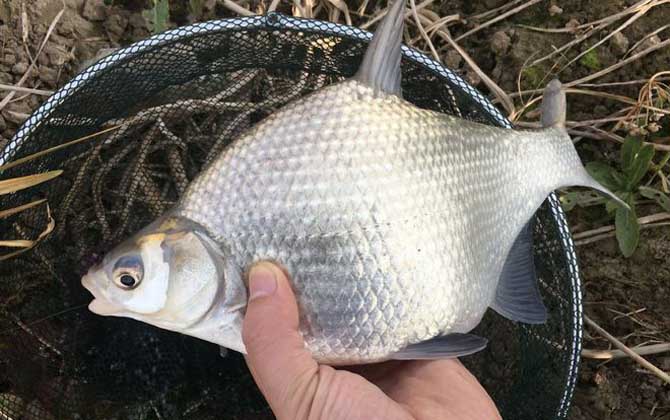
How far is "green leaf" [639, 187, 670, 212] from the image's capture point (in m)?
2.39

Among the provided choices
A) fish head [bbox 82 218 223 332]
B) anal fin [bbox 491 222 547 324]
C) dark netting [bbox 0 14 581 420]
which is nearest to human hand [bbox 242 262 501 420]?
fish head [bbox 82 218 223 332]

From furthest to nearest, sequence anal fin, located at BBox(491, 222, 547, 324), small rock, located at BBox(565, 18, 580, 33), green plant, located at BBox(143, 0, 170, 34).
Result: small rock, located at BBox(565, 18, 580, 33) → green plant, located at BBox(143, 0, 170, 34) → anal fin, located at BBox(491, 222, 547, 324)

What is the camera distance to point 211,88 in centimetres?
219

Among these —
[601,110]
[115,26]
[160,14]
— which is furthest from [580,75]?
[115,26]

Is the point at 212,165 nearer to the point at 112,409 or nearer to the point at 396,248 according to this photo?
the point at 396,248

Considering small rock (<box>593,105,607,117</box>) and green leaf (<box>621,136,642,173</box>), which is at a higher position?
small rock (<box>593,105,607,117</box>)

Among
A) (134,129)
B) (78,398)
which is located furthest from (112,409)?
(134,129)

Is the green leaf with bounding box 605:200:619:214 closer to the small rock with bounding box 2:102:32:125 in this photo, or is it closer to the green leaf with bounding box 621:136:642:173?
the green leaf with bounding box 621:136:642:173

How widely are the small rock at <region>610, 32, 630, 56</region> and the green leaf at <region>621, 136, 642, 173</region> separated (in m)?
0.39

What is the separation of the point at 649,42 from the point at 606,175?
57 centimetres

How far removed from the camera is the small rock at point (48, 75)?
7.86ft

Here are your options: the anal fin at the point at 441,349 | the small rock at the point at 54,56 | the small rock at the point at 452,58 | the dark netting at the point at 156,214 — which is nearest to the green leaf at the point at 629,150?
the dark netting at the point at 156,214

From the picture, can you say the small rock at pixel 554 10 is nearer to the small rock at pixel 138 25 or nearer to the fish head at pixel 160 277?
the small rock at pixel 138 25

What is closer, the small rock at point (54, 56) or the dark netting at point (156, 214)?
the dark netting at point (156, 214)
